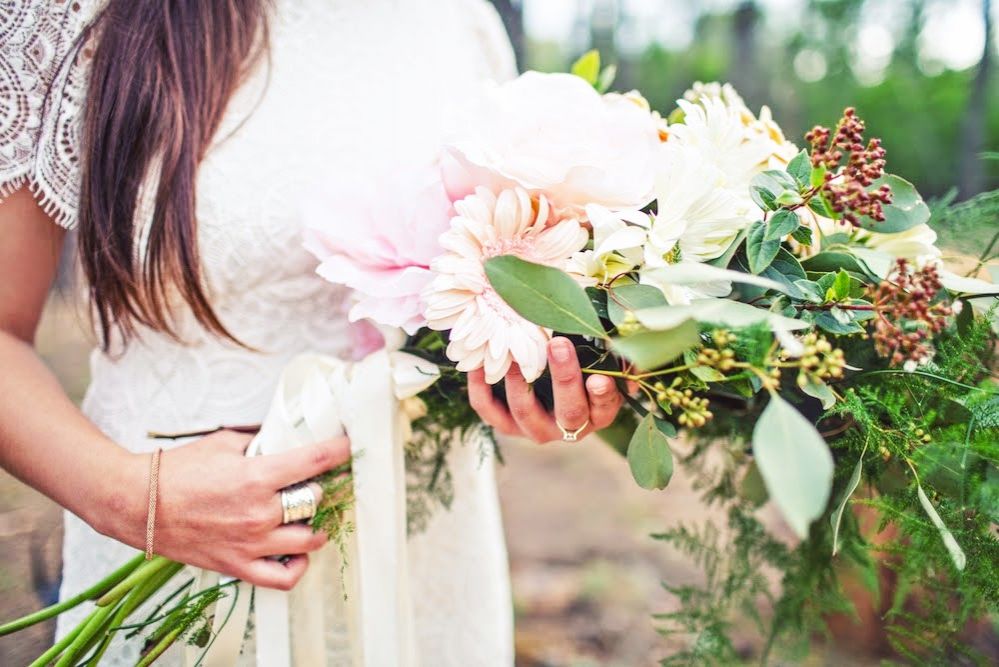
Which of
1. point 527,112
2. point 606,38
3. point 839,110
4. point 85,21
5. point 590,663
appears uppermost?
point 606,38

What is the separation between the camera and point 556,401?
2.08 feet

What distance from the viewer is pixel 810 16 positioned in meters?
6.39

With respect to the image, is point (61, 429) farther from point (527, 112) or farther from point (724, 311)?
point (724, 311)

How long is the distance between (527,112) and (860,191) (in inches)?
11.2

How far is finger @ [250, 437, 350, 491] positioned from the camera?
2.39 feet

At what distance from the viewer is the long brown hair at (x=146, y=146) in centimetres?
82

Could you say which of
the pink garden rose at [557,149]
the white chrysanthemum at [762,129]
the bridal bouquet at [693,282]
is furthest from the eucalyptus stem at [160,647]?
the white chrysanthemum at [762,129]

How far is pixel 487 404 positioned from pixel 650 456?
0.60 ft

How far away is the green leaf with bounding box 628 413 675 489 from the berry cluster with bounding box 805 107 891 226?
23 cm

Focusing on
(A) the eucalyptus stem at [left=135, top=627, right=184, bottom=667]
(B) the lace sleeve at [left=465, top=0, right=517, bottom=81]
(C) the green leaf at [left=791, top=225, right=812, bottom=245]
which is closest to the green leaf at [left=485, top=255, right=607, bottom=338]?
(C) the green leaf at [left=791, top=225, right=812, bottom=245]

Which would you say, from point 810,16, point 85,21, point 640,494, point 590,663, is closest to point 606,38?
point 810,16

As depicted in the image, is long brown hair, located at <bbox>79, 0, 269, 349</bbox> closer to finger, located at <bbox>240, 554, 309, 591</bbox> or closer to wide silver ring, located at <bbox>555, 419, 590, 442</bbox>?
finger, located at <bbox>240, 554, 309, 591</bbox>

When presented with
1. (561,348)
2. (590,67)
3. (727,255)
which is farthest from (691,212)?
(590,67)

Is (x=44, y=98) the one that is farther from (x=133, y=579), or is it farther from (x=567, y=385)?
(x=567, y=385)
